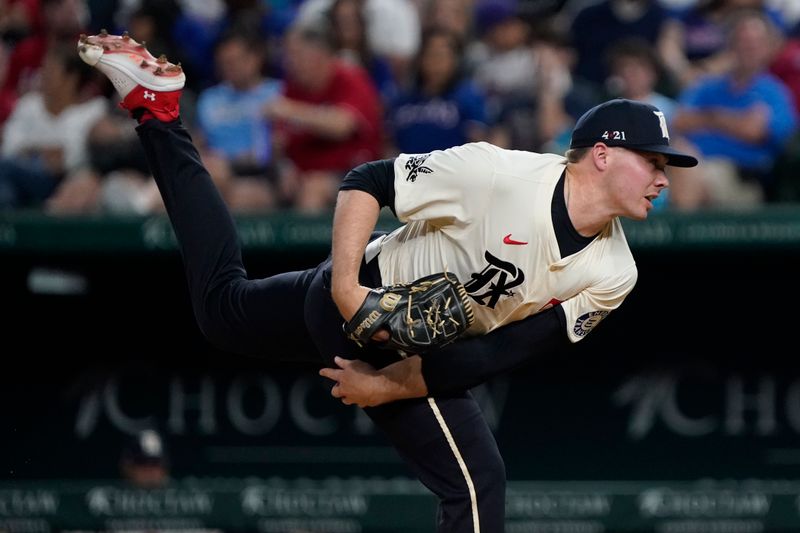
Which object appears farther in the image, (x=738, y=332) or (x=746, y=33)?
Answer: (x=738, y=332)

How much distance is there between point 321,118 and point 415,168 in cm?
345

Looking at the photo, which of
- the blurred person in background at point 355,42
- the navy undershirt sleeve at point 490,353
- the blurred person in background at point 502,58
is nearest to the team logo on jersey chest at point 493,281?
the navy undershirt sleeve at point 490,353

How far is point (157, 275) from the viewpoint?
812 centimetres

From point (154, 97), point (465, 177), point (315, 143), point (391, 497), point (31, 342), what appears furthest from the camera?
point (31, 342)

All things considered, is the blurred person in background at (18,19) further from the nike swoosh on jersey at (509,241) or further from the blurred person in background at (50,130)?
the nike swoosh on jersey at (509,241)

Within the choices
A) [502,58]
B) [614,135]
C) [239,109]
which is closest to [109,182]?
[239,109]

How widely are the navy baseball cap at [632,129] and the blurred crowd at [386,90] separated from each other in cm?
304

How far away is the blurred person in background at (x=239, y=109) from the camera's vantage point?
781 centimetres

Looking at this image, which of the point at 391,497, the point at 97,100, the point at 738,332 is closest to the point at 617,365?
the point at 738,332

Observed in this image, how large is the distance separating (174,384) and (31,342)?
0.89 meters

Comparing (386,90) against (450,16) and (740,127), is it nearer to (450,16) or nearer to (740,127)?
(450,16)

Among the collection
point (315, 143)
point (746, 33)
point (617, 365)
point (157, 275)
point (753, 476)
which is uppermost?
point (746, 33)

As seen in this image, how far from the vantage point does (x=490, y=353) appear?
4203 millimetres

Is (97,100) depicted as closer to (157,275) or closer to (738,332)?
(157,275)
